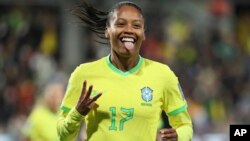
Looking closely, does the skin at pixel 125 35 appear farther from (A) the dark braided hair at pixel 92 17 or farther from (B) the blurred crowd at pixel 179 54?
(B) the blurred crowd at pixel 179 54

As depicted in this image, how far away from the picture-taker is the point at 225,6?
57.1 ft

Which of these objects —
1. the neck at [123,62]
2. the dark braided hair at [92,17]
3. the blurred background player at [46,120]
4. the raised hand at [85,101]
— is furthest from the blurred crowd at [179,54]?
the raised hand at [85,101]

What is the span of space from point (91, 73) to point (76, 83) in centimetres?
12

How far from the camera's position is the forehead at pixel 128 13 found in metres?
5.96

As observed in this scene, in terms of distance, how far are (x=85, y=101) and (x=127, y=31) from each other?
0.54 meters

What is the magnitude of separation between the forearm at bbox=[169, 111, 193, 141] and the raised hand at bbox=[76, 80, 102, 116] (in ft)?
2.04

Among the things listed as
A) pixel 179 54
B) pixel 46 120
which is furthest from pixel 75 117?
pixel 179 54

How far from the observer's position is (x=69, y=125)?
5.83 meters

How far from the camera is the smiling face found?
19.3 feet

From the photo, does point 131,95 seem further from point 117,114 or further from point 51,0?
point 51,0

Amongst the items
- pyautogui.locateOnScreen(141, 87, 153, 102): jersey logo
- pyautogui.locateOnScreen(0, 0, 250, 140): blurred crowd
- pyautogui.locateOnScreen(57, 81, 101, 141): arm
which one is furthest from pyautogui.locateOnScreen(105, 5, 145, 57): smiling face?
pyautogui.locateOnScreen(0, 0, 250, 140): blurred crowd

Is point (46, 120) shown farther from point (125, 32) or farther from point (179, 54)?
point (179, 54)

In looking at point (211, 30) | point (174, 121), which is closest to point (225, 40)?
point (211, 30)

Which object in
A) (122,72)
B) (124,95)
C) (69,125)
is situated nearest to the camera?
(69,125)
